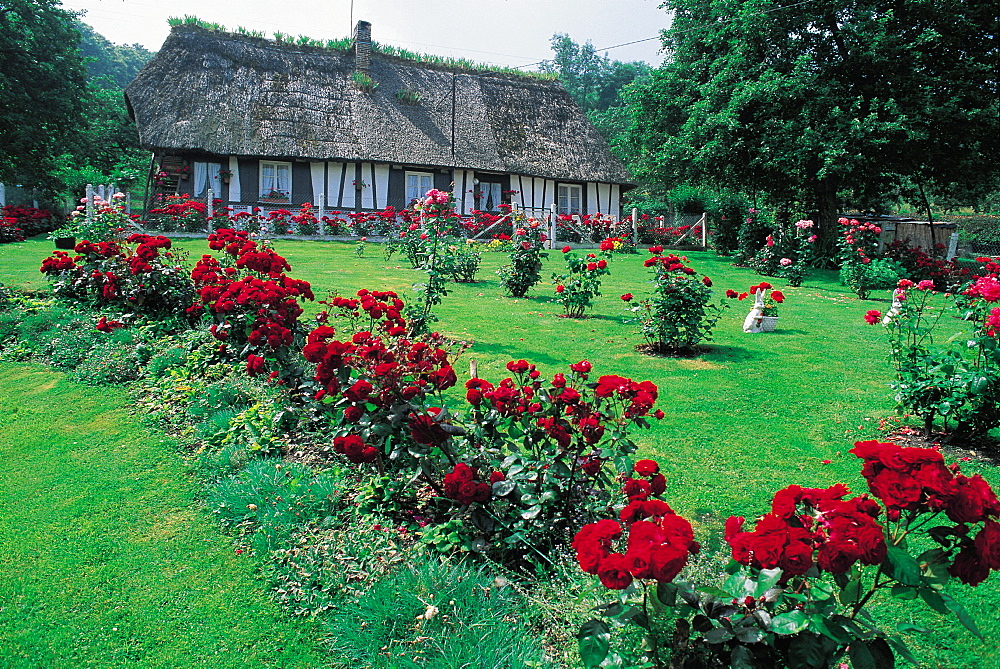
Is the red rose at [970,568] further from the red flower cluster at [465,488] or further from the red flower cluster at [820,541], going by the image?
the red flower cluster at [465,488]

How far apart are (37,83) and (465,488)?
83.3 ft

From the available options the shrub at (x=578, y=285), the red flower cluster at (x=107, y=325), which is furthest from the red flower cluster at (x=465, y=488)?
the shrub at (x=578, y=285)

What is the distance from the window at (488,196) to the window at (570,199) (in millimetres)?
2626

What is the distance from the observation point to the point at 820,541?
5.86 ft

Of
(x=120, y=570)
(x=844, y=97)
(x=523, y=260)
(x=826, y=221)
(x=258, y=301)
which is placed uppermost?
(x=844, y=97)

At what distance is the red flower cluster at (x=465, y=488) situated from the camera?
282cm

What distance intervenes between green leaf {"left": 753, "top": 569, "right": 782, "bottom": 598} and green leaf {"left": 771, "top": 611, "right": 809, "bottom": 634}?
9cm

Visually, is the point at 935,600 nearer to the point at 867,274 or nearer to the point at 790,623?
the point at 790,623

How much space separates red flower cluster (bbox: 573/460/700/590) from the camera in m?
1.70

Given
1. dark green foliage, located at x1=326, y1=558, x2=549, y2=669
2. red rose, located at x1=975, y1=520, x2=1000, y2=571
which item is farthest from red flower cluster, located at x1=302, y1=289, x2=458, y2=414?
red rose, located at x1=975, y1=520, x2=1000, y2=571

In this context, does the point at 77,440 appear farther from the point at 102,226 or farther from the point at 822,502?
the point at 102,226

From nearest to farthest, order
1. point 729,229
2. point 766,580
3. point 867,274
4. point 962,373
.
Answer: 1. point 766,580
2. point 962,373
3. point 867,274
4. point 729,229

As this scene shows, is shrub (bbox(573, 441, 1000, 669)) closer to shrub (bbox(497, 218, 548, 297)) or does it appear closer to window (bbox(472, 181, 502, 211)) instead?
shrub (bbox(497, 218, 548, 297))

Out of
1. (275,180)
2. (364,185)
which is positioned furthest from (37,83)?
(364,185)
